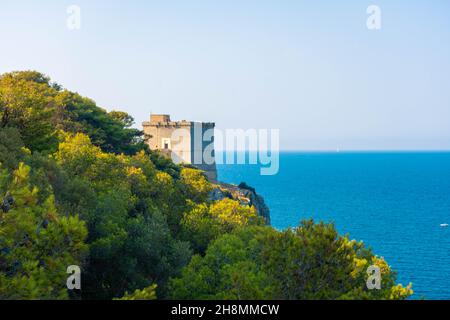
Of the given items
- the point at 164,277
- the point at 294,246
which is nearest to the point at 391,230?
the point at 164,277

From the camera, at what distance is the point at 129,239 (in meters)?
28.1

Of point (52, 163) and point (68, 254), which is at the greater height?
point (52, 163)

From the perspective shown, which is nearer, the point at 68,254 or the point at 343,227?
the point at 68,254

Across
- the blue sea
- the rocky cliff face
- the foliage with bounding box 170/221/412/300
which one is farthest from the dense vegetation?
the rocky cliff face

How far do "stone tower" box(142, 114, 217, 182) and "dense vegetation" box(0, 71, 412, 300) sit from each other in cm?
4211

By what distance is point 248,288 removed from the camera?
17.4m

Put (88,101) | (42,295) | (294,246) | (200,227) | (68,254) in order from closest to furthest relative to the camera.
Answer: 1. (42,295)
2. (68,254)
3. (294,246)
4. (200,227)
5. (88,101)

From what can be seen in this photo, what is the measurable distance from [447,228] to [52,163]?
101 meters

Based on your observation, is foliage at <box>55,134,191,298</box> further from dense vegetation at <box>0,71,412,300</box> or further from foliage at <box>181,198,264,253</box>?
foliage at <box>181,198,264,253</box>

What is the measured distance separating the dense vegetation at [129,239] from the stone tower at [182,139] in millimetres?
42108

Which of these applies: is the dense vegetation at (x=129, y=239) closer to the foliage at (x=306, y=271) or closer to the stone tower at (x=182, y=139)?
the foliage at (x=306, y=271)

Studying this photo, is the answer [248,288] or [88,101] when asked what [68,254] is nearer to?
[248,288]

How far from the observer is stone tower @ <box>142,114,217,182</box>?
94500 millimetres
